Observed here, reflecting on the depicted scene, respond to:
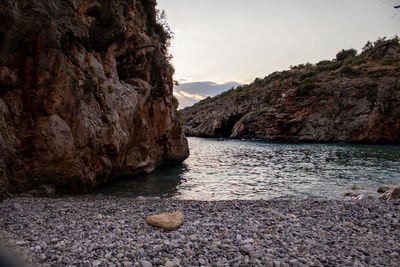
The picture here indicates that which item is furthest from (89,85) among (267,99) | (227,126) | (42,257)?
(227,126)

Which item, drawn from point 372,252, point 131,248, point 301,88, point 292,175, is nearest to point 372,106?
point 301,88

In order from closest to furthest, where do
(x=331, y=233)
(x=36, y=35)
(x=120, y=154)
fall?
(x=331, y=233), (x=36, y=35), (x=120, y=154)

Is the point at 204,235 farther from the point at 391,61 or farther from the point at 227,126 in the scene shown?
the point at 227,126

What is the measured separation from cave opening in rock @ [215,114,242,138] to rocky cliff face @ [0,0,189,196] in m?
60.0

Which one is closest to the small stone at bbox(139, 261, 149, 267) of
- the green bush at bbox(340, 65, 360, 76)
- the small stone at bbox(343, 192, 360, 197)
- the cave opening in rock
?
the small stone at bbox(343, 192, 360, 197)

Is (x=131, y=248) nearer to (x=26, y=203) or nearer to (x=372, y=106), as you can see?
(x=26, y=203)

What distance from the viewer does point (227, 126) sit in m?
81.9

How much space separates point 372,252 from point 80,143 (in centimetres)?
1253

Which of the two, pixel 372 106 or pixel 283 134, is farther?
pixel 283 134

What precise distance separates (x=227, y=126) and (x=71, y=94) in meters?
70.5

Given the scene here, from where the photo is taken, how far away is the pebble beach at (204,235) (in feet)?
19.3

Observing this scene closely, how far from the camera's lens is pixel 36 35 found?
37.6 ft

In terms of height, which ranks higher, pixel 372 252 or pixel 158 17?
pixel 158 17

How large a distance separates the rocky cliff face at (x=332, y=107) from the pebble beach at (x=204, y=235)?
49.0 m
